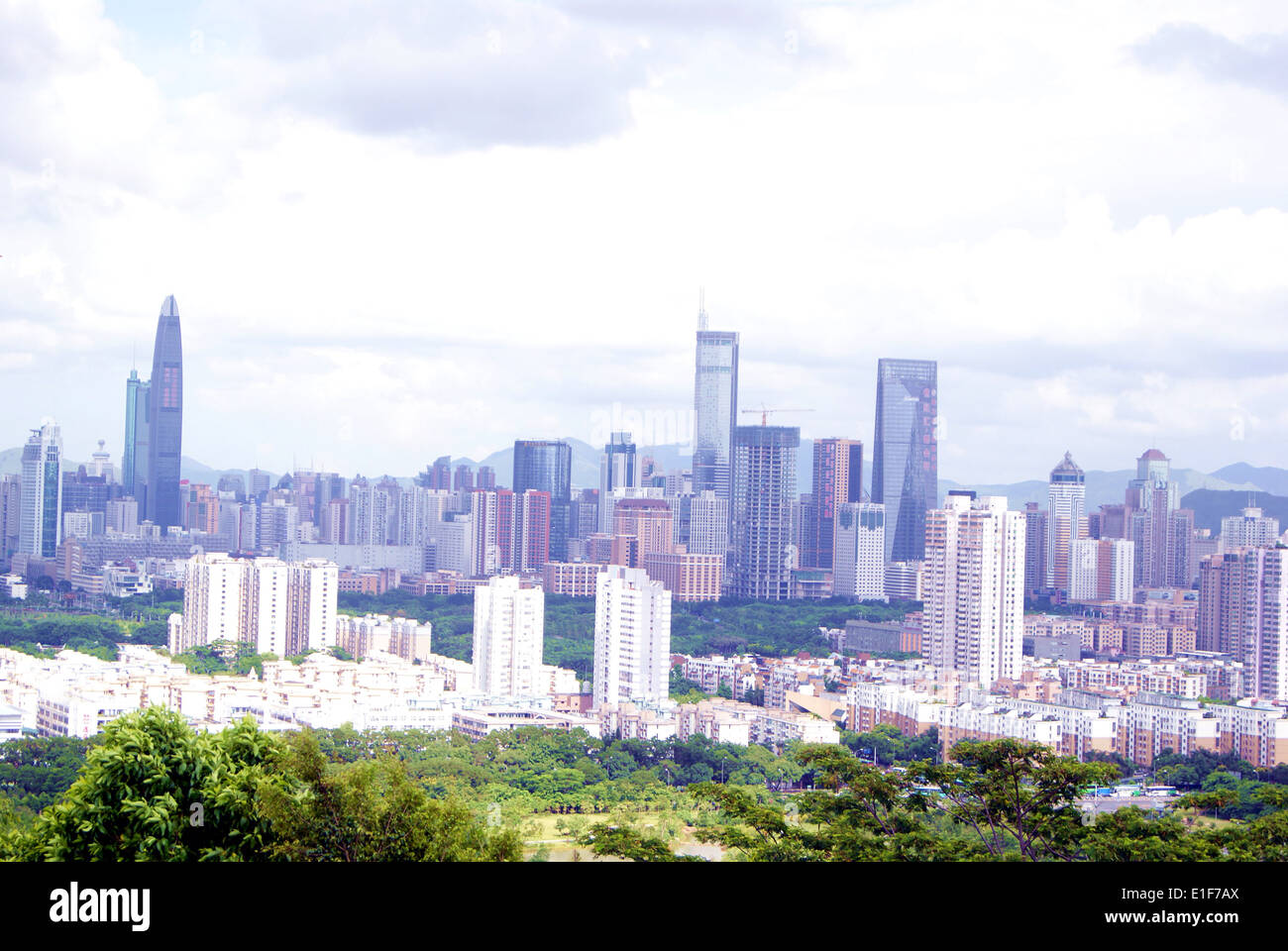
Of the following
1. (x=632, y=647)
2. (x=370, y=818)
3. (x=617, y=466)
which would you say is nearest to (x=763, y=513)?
(x=617, y=466)

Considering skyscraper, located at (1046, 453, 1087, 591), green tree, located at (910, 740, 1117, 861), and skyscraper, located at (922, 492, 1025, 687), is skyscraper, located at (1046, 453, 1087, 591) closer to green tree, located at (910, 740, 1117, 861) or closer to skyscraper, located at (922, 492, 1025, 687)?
skyscraper, located at (922, 492, 1025, 687)

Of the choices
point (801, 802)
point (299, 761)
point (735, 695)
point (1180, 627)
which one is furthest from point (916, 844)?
point (1180, 627)
